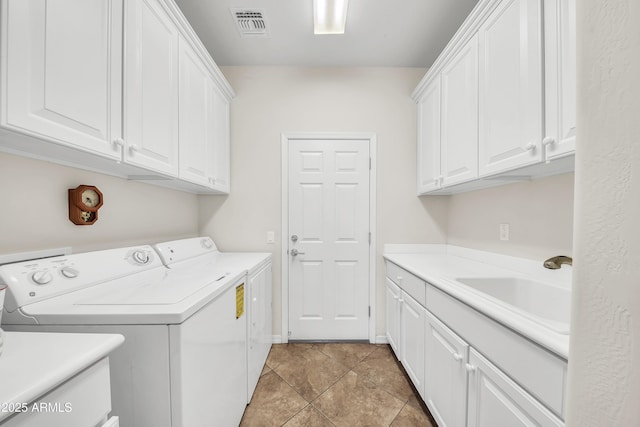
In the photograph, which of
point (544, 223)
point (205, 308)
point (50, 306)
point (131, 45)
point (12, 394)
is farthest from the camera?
point (544, 223)

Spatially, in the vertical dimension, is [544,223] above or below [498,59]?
below

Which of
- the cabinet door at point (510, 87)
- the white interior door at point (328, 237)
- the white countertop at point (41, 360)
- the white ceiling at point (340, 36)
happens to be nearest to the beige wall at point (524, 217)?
the cabinet door at point (510, 87)

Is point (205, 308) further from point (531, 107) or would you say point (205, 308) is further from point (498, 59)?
point (498, 59)

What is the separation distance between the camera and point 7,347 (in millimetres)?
640

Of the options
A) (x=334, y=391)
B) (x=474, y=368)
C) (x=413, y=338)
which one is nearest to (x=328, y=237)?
(x=413, y=338)

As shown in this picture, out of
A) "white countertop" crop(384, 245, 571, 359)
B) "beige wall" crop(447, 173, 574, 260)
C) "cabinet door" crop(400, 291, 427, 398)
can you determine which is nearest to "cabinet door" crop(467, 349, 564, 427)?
"white countertop" crop(384, 245, 571, 359)

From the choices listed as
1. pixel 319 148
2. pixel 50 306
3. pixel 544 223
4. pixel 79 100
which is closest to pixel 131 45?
pixel 79 100

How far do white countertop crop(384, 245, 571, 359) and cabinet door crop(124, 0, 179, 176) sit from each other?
163 centimetres

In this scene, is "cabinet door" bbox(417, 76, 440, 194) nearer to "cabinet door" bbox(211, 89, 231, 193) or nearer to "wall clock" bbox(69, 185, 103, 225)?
"cabinet door" bbox(211, 89, 231, 193)

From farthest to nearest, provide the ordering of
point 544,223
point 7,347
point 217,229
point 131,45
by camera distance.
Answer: point 217,229 → point 544,223 → point 131,45 → point 7,347

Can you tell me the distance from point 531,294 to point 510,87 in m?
1.11

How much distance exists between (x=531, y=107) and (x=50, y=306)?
2.09 metres

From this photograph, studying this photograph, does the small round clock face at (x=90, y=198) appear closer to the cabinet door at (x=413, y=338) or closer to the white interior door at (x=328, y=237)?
the white interior door at (x=328, y=237)

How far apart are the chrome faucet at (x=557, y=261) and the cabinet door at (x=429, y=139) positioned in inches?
35.8
